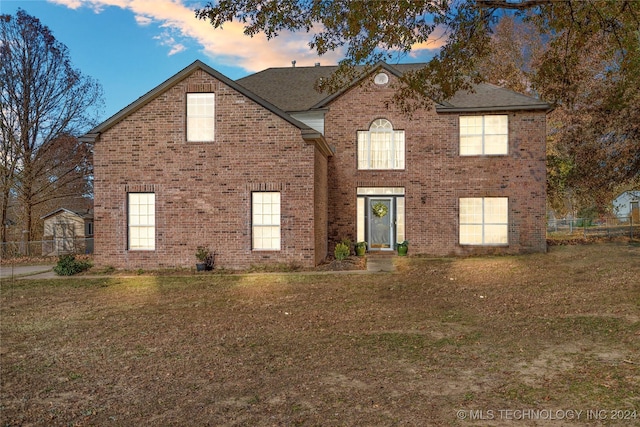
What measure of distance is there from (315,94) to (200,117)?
23.7 ft

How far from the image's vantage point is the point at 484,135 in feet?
63.9

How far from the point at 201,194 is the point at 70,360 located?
32.4 ft

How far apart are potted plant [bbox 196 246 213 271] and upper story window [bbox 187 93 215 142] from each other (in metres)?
3.55

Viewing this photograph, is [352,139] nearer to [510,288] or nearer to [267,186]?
[267,186]

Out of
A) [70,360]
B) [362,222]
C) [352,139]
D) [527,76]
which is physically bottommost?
[70,360]

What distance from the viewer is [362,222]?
1998 cm

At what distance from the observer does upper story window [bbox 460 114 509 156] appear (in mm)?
19406

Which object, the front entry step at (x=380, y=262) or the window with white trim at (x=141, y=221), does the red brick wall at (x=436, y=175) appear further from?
the window with white trim at (x=141, y=221)

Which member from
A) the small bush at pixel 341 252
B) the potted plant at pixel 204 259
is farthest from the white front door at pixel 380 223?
the potted plant at pixel 204 259

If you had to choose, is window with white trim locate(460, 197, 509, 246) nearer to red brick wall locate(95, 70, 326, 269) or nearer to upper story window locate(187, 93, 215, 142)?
red brick wall locate(95, 70, 326, 269)

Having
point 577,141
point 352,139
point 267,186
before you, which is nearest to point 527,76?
point 577,141

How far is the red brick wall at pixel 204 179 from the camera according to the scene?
15.5 meters

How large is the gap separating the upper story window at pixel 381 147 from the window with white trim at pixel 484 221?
3176mm

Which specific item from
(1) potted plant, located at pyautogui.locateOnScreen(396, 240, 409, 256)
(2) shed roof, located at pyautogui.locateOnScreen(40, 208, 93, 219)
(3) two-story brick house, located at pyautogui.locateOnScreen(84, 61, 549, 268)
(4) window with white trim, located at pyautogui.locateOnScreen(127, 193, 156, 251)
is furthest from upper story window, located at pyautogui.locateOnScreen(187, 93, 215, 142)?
(2) shed roof, located at pyautogui.locateOnScreen(40, 208, 93, 219)
